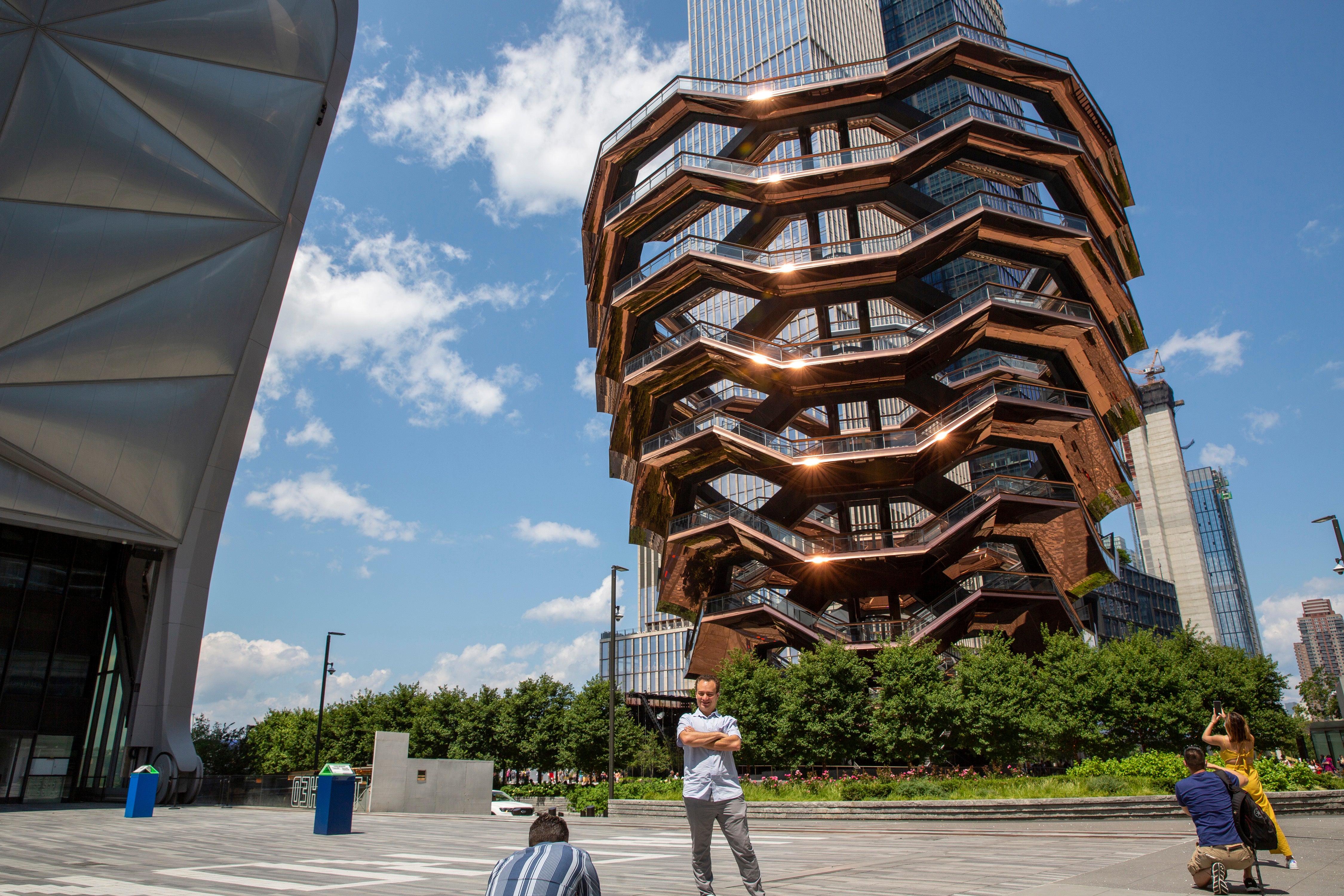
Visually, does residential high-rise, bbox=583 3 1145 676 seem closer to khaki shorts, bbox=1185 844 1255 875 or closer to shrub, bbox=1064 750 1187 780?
shrub, bbox=1064 750 1187 780

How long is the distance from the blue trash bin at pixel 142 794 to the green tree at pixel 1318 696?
7027 centimetres

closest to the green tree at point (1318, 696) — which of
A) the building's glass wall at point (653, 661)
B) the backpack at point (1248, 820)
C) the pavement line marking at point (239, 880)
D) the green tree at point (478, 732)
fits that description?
the green tree at point (478, 732)

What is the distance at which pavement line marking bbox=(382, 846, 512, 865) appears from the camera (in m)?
11.6

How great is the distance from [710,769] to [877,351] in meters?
34.2

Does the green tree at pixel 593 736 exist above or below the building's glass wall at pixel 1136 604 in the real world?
below

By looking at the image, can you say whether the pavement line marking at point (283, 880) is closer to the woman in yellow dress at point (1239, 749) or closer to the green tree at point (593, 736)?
the woman in yellow dress at point (1239, 749)

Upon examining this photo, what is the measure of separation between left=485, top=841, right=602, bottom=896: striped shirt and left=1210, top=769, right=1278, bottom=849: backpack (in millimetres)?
7661

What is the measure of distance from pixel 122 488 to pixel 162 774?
33.6 feet

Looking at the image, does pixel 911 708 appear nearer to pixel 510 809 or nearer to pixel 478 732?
pixel 510 809

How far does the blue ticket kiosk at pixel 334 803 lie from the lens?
56.0 ft

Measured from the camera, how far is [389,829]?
19.0 metres

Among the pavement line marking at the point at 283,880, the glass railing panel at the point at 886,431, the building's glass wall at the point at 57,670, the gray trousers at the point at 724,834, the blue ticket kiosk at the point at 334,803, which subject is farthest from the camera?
the glass railing panel at the point at 886,431

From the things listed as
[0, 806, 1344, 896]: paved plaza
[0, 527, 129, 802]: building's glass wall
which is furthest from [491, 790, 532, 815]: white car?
[0, 527, 129, 802]: building's glass wall

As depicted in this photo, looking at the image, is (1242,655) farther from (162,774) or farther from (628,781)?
(162,774)
